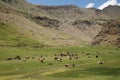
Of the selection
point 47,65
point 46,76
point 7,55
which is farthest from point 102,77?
point 7,55

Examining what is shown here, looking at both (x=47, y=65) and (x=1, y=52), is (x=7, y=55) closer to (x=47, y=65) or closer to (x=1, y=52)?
(x=1, y=52)

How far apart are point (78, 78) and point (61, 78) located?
3592mm

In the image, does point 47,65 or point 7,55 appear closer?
point 47,65

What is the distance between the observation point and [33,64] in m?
107

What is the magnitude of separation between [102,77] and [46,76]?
13.2 metres

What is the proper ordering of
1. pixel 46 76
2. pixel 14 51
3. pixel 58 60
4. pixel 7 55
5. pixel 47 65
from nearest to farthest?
pixel 46 76 < pixel 47 65 < pixel 58 60 < pixel 7 55 < pixel 14 51

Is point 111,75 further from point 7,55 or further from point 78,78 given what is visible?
point 7,55

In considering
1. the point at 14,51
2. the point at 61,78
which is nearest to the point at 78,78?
the point at 61,78

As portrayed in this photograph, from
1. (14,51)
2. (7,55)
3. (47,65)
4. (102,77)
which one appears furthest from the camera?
(14,51)

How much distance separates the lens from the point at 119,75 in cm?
7344

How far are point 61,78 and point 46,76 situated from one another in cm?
560

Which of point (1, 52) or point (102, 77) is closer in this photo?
point (102, 77)

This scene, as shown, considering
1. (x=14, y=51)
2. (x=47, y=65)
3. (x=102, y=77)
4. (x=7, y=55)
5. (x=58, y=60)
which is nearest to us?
(x=102, y=77)

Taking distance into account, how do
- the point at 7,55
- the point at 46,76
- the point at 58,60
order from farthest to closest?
the point at 7,55
the point at 58,60
the point at 46,76
